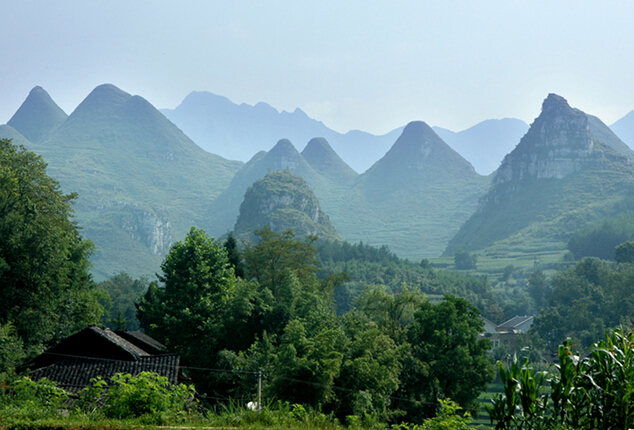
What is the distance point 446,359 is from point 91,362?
1976 cm

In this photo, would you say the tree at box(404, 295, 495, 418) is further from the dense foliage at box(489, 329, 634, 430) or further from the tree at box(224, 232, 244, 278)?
the dense foliage at box(489, 329, 634, 430)

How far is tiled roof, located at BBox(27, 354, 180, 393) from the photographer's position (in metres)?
20.9

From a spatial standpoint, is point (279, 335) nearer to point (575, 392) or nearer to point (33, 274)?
point (33, 274)

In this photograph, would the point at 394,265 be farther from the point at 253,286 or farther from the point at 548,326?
the point at 253,286

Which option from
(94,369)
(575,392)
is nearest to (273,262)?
(94,369)

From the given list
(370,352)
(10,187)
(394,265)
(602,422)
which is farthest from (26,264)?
(394,265)

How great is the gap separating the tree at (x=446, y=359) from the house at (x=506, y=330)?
4986 cm

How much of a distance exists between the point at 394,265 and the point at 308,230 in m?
66.6

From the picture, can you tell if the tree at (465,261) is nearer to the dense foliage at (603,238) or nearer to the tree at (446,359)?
the dense foliage at (603,238)

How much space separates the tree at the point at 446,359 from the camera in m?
32.6

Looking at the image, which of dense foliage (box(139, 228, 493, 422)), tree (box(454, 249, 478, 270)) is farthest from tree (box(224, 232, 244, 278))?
tree (box(454, 249, 478, 270))

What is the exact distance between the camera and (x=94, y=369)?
22.1 meters

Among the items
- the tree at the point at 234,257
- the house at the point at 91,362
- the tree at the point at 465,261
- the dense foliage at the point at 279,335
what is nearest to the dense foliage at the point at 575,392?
the house at the point at 91,362

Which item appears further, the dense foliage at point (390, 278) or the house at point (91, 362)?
the dense foliage at point (390, 278)
